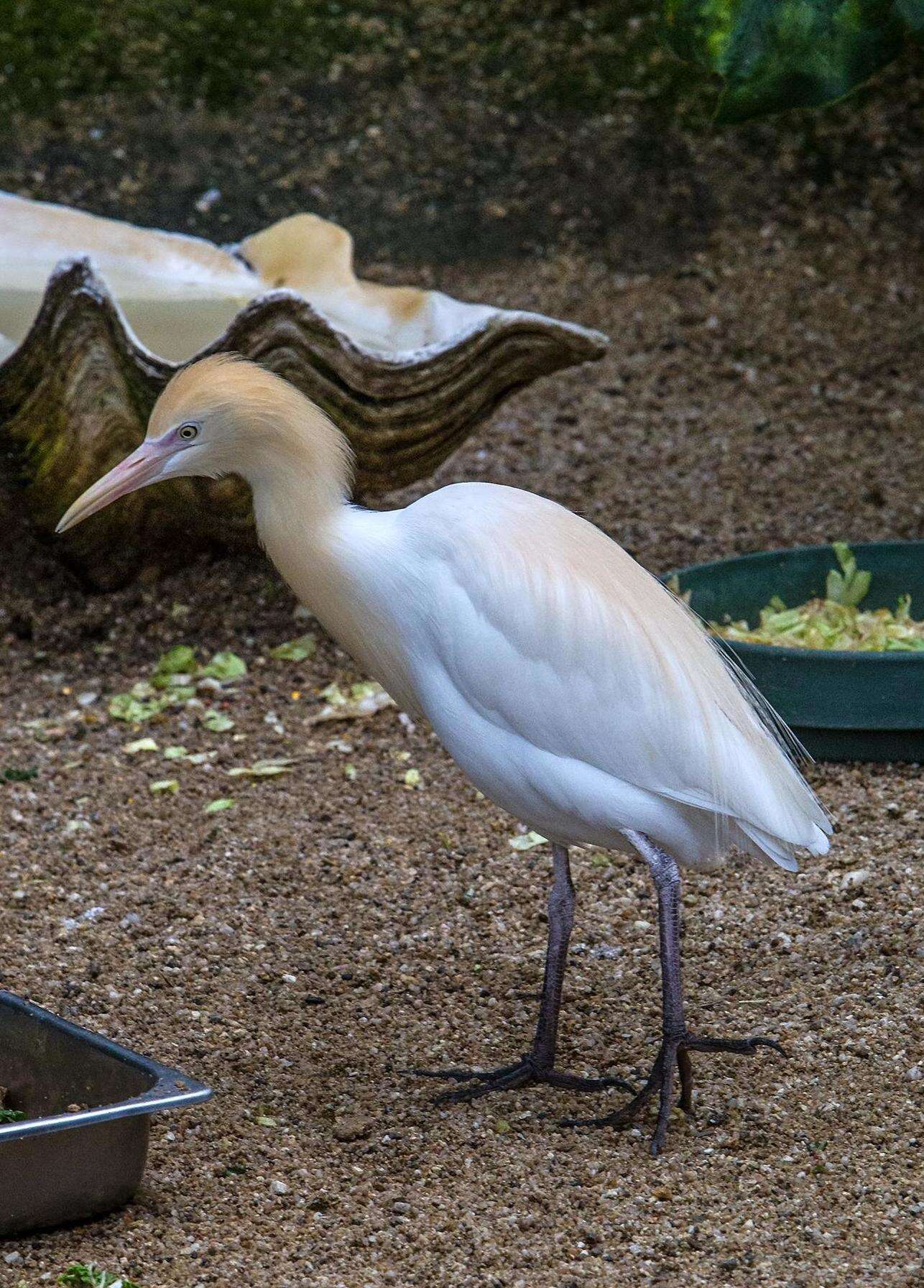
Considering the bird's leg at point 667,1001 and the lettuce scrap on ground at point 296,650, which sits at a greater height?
the lettuce scrap on ground at point 296,650

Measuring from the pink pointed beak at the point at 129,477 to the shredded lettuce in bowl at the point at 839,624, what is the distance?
64.0 inches

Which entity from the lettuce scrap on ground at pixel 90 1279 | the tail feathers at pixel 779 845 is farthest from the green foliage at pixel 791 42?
the lettuce scrap on ground at pixel 90 1279

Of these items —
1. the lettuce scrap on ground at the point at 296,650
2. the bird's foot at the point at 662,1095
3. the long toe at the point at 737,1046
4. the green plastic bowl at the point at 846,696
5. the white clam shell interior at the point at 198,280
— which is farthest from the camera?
the white clam shell interior at the point at 198,280

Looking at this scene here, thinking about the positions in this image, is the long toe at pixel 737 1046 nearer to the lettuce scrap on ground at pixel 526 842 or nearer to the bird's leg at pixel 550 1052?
the bird's leg at pixel 550 1052

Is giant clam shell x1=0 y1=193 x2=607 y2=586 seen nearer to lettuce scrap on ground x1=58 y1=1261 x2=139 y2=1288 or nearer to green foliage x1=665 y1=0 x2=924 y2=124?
green foliage x1=665 y1=0 x2=924 y2=124

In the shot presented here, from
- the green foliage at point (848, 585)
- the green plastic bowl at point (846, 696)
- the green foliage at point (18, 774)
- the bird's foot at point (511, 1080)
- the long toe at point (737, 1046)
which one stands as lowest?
the bird's foot at point (511, 1080)

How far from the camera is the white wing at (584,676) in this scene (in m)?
2.61

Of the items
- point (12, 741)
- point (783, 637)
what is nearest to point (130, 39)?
point (12, 741)

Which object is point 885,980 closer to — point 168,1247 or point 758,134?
point 168,1247

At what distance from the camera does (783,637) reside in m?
4.04

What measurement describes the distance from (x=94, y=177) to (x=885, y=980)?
487 centimetres

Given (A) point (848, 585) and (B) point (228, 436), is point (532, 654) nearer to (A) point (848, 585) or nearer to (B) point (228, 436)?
(B) point (228, 436)

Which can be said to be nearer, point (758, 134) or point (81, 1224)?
point (81, 1224)

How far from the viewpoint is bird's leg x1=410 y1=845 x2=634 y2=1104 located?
277cm
